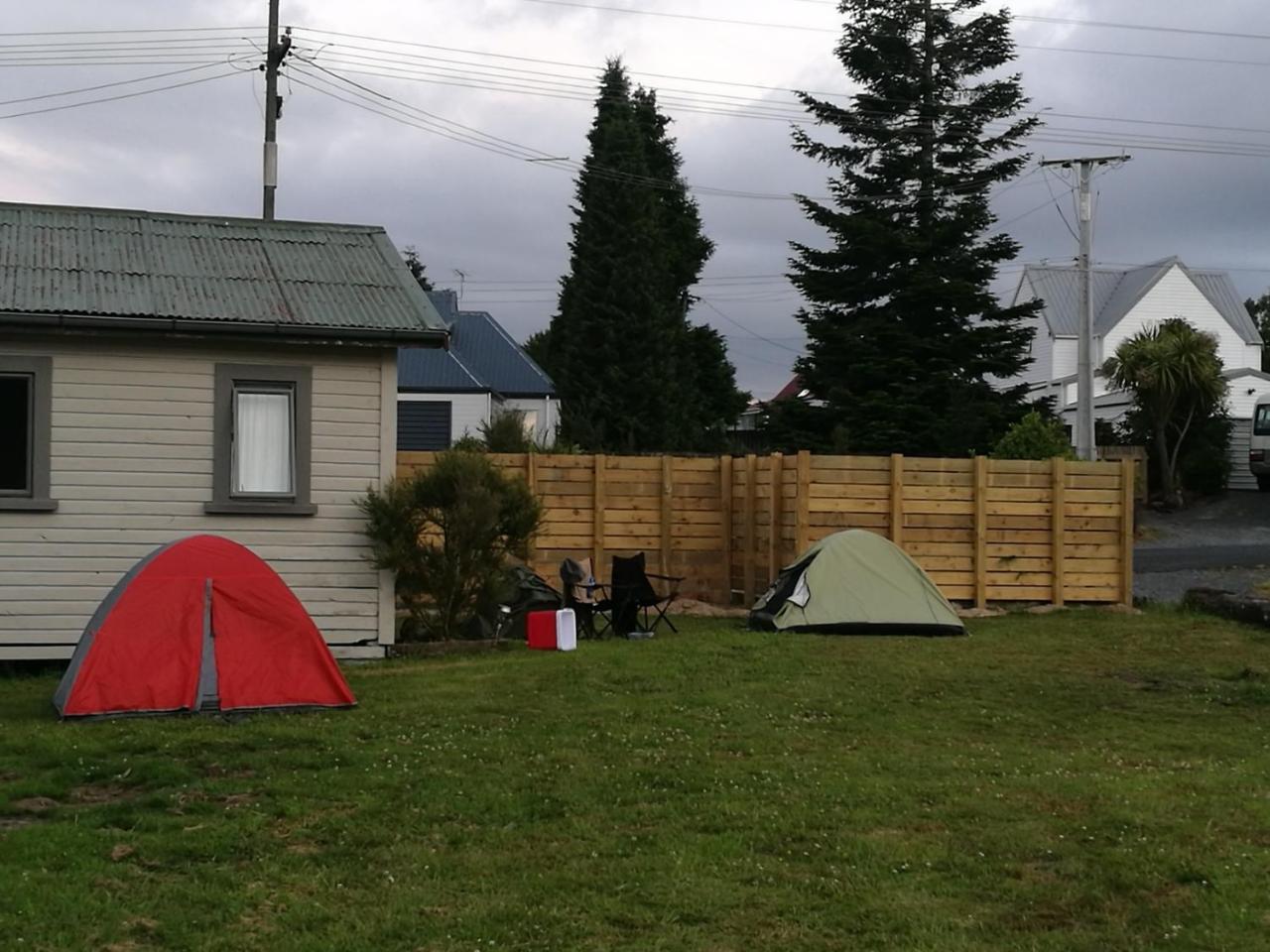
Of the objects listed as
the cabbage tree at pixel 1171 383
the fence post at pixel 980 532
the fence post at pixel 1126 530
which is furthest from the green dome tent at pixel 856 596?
the cabbage tree at pixel 1171 383

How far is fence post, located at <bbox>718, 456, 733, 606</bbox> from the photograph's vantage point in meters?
18.3

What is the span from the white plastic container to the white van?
2810cm

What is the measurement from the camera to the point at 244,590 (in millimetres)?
9680

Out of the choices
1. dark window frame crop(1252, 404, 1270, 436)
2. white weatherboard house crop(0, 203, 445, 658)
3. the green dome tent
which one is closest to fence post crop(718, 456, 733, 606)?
the green dome tent

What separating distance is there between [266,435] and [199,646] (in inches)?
142

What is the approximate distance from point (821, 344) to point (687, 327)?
1336 cm

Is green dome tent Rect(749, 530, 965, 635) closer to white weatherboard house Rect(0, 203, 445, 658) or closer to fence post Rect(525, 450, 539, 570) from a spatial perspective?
fence post Rect(525, 450, 539, 570)

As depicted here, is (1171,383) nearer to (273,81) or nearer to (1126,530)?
(1126,530)

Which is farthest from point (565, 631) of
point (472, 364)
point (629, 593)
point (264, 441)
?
point (472, 364)

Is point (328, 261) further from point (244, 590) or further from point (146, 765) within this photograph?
point (146, 765)

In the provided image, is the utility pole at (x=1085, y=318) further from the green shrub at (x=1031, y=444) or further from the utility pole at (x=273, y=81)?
the utility pole at (x=273, y=81)

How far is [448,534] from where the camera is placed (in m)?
13.2

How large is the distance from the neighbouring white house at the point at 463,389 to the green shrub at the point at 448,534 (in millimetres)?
23954

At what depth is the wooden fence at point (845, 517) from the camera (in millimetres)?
17125
